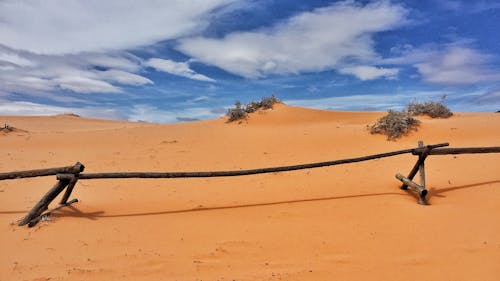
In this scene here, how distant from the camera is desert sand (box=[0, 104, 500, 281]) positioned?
3.97 metres

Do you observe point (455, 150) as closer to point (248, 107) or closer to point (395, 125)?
point (395, 125)

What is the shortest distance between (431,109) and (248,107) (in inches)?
400

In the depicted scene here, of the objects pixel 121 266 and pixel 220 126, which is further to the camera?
pixel 220 126

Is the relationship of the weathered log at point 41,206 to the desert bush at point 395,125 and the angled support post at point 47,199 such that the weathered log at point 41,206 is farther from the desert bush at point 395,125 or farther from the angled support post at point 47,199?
the desert bush at point 395,125

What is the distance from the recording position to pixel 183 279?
3756 millimetres

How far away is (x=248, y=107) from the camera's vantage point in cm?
1928

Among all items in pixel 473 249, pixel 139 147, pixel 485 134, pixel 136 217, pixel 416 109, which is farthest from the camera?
pixel 416 109

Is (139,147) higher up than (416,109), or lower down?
lower down

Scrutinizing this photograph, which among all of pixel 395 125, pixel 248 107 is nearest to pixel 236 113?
pixel 248 107

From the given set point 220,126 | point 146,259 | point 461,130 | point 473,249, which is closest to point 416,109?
point 461,130

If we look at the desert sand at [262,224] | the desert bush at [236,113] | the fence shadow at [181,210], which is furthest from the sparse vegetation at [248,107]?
the fence shadow at [181,210]

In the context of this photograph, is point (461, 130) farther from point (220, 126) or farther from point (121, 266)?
point (121, 266)

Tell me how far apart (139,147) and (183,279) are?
9910mm

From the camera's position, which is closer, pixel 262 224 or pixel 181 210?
pixel 262 224
